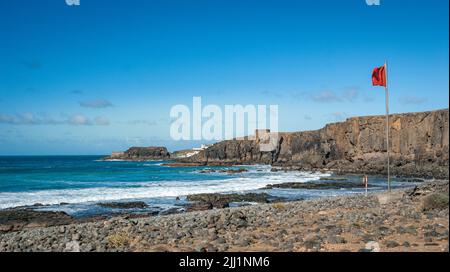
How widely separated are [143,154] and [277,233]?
158333 mm

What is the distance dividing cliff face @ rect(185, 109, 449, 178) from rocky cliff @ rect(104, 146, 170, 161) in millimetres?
76798

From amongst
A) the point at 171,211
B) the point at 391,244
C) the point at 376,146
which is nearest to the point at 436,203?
the point at 391,244

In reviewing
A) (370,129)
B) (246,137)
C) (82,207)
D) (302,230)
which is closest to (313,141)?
(370,129)

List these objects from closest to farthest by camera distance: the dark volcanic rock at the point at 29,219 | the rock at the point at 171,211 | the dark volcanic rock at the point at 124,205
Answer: the dark volcanic rock at the point at 29,219
the rock at the point at 171,211
the dark volcanic rock at the point at 124,205

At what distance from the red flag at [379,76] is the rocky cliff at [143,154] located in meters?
150

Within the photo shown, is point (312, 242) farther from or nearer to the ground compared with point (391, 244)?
nearer to the ground

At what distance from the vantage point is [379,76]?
52.8 feet

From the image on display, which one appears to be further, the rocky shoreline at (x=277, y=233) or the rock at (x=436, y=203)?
the rock at (x=436, y=203)

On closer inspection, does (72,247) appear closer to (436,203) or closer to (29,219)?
(436,203)

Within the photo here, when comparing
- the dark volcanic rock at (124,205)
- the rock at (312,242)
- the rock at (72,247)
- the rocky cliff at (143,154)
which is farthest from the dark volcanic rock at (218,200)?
the rocky cliff at (143,154)

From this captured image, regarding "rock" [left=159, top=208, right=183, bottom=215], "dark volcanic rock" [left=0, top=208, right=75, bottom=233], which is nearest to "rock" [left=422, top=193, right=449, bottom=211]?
"rock" [left=159, top=208, right=183, bottom=215]

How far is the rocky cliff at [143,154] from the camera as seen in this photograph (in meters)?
164

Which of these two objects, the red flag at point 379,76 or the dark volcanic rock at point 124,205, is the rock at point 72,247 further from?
the dark volcanic rock at point 124,205
